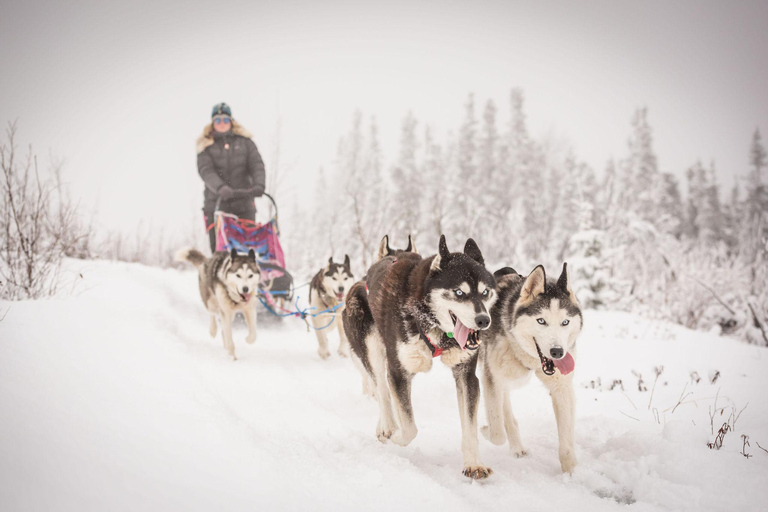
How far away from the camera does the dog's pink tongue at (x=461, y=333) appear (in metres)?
2.32

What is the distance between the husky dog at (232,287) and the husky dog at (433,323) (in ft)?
9.37

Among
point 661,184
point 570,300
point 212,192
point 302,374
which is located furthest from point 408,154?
point 570,300

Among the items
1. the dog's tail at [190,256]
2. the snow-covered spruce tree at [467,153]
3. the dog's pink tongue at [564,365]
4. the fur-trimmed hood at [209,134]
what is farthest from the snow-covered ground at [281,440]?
the snow-covered spruce tree at [467,153]

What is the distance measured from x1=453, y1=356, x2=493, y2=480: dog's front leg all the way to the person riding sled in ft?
15.8

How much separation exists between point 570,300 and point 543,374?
0.51 metres

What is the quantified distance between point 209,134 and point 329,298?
3.40 metres

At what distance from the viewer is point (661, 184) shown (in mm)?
23750

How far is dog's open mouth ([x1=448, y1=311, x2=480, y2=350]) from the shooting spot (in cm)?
232

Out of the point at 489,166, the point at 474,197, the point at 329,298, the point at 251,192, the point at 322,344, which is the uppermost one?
the point at 489,166

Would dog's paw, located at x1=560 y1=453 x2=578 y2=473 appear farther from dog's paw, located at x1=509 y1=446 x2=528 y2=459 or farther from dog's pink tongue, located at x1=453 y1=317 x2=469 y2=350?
dog's pink tongue, located at x1=453 y1=317 x2=469 y2=350

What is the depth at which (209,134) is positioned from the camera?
6512 mm

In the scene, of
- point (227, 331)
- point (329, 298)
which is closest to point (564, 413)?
point (329, 298)

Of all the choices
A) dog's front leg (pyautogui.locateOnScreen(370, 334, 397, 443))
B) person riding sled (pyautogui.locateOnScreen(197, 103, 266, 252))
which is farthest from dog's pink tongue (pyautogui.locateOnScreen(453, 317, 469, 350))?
person riding sled (pyautogui.locateOnScreen(197, 103, 266, 252))

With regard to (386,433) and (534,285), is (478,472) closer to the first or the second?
(386,433)
